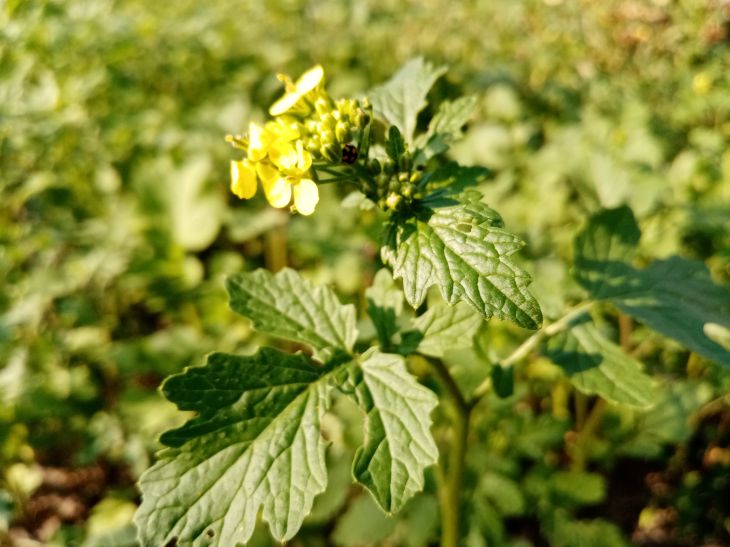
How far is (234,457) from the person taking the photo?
1.38 meters

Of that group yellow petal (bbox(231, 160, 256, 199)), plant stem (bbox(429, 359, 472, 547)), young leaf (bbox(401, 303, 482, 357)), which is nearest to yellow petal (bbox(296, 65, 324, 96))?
yellow petal (bbox(231, 160, 256, 199))

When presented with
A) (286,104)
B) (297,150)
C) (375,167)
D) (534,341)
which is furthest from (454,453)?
Answer: (286,104)

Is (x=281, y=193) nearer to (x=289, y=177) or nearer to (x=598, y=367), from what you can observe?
(x=289, y=177)

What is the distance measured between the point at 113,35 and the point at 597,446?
348 cm

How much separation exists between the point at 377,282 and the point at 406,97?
1.77 ft

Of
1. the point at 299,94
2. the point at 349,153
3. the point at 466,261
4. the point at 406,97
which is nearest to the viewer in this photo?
the point at 466,261

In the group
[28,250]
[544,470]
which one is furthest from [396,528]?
[28,250]

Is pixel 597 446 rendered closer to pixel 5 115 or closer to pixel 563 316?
pixel 563 316

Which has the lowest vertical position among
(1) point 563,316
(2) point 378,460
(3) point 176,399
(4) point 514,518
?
(4) point 514,518

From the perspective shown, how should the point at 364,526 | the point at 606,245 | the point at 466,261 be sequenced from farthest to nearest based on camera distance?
1. the point at 364,526
2. the point at 606,245
3. the point at 466,261

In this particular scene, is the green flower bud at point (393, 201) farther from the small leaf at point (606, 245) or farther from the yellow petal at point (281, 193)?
the small leaf at point (606, 245)

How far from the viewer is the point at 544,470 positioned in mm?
2557

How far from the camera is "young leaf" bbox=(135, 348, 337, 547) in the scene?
4.35 feet

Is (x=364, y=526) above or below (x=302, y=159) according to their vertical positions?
below
